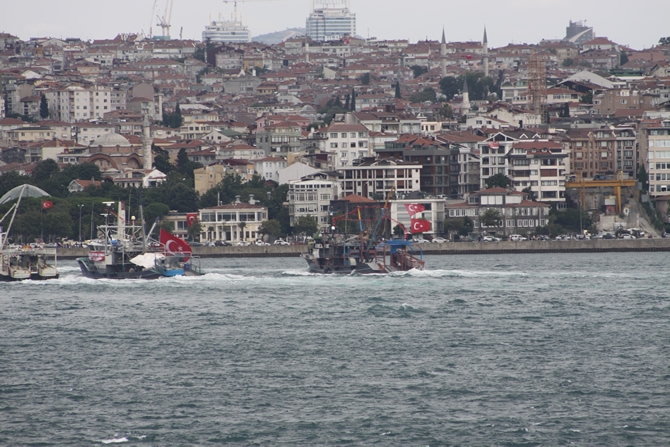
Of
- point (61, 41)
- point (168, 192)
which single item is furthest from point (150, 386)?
point (61, 41)

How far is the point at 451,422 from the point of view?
24797mm

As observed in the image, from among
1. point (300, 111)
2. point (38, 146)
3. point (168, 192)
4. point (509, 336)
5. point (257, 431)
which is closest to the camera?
point (257, 431)

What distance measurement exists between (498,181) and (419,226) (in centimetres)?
937

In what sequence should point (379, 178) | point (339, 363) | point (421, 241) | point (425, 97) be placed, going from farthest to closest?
1. point (425, 97)
2. point (379, 178)
3. point (421, 241)
4. point (339, 363)

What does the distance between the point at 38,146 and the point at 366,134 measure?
90.3 feet

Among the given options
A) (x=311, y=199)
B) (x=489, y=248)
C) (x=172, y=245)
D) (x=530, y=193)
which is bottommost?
(x=489, y=248)

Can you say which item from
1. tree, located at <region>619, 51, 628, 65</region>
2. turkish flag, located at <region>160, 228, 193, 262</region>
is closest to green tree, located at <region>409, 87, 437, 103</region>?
tree, located at <region>619, 51, 628, 65</region>

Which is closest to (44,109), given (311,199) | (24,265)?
(311,199)

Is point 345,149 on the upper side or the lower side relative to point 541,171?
upper

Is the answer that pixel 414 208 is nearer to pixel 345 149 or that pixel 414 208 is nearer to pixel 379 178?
pixel 379 178

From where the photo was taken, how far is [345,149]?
9488 cm

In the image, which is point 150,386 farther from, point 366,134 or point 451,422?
point 366,134

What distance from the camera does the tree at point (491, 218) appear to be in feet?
253

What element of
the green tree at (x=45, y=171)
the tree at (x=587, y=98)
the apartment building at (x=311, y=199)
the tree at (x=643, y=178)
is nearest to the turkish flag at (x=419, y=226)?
the apartment building at (x=311, y=199)
